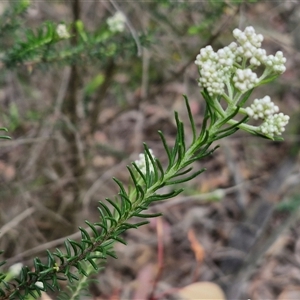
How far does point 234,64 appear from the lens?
0.43 metres

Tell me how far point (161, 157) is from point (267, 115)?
1773mm

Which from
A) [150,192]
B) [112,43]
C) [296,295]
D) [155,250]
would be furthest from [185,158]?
[155,250]

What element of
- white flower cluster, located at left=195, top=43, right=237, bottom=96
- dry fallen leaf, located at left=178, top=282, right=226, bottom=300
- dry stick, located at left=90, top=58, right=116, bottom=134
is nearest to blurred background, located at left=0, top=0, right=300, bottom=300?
dry stick, located at left=90, top=58, right=116, bottom=134

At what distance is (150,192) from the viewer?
470mm

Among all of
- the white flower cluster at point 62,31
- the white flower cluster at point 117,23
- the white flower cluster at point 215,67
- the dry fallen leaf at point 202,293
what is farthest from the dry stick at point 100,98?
the white flower cluster at point 215,67

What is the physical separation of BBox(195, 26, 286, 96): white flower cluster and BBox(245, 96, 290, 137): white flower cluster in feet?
0.06

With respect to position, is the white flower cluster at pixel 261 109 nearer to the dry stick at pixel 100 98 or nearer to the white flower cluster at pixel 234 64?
the white flower cluster at pixel 234 64

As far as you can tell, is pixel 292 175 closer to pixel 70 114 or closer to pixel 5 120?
pixel 70 114

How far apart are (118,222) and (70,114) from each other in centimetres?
106

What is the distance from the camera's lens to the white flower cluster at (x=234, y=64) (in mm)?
405

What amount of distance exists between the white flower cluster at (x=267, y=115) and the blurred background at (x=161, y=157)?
738 mm

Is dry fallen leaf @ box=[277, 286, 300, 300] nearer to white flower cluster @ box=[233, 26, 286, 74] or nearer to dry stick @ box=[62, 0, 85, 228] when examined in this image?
dry stick @ box=[62, 0, 85, 228]

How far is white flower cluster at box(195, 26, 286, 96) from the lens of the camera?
40 centimetres

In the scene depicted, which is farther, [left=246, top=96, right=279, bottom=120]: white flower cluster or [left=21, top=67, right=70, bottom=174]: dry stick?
[left=21, top=67, right=70, bottom=174]: dry stick
